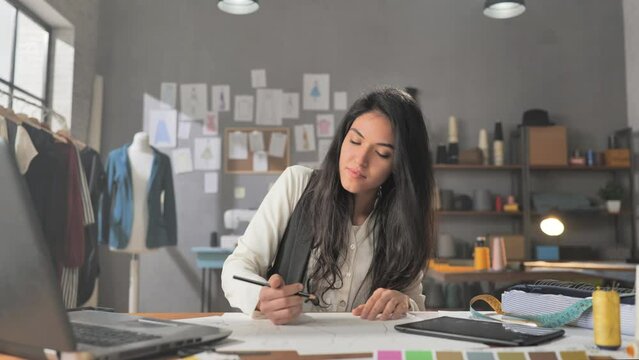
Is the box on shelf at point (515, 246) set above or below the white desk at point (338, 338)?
above

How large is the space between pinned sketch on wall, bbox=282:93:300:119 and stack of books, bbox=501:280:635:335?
4.07 metres

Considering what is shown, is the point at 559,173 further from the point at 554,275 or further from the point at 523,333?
the point at 523,333

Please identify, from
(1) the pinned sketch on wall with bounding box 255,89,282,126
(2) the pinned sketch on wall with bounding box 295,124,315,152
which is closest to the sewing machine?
(2) the pinned sketch on wall with bounding box 295,124,315,152

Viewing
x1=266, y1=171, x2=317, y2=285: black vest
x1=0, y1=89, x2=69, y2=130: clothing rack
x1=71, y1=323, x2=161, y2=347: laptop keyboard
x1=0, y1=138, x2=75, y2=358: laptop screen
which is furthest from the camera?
x1=0, y1=89, x2=69, y2=130: clothing rack

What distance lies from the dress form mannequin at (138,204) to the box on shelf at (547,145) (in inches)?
132

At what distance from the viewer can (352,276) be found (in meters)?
1.82

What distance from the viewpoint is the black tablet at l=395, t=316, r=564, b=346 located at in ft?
3.66

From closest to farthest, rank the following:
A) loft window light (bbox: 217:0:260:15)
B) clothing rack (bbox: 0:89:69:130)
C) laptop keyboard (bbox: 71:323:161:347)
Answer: laptop keyboard (bbox: 71:323:161:347) < clothing rack (bbox: 0:89:69:130) < loft window light (bbox: 217:0:260:15)

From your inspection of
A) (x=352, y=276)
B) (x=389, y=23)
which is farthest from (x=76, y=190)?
(x=389, y=23)

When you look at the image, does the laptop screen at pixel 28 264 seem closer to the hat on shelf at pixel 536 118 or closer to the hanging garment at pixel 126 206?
the hanging garment at pixel 126 206

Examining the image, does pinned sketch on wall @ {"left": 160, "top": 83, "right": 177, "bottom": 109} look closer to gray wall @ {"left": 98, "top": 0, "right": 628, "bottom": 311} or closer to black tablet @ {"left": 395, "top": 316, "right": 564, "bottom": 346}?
gray wall @ {"left": 98, "top": 0, "right": 628, "bottom": 311}

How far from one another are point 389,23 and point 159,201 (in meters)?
2.86

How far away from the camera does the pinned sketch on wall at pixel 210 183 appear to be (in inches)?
209

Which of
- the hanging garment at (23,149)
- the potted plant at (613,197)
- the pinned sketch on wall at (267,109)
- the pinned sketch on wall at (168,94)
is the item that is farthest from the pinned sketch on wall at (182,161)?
the potted plant at (613,197)
